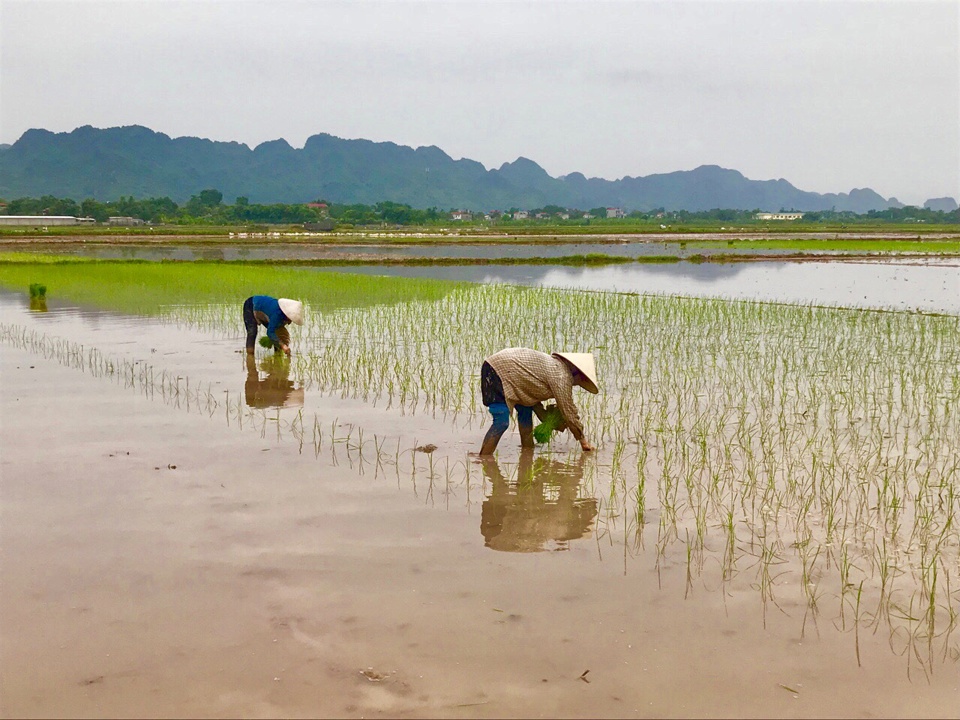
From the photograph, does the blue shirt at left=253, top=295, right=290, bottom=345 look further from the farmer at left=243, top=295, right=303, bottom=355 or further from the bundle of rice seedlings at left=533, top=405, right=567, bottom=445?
the bundle of rice seedlings at left=533, top=405, right=567, bottom=445

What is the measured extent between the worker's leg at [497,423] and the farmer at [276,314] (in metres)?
4.08

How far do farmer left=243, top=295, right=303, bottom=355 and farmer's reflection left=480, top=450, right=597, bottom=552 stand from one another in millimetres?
4188

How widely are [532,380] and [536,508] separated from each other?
33.9 inches

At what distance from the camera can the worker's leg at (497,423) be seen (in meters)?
5.36

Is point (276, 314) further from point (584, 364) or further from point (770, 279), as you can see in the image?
point (770, 279)

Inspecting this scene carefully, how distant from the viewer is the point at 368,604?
11.4 ft

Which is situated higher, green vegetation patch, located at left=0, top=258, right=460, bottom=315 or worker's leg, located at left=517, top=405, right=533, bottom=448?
green vegetation patch, located at left=0, top=258, right=460, bottom=315

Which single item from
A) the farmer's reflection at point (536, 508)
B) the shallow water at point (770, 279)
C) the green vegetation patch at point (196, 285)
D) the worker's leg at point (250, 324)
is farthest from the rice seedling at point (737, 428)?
the shallow water at point (770, 279)

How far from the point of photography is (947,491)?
4828 mm

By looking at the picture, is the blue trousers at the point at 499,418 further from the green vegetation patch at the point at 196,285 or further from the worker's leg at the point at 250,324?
the green vegetation patch at the point at 196,285

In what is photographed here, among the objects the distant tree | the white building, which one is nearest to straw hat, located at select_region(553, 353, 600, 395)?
the white building

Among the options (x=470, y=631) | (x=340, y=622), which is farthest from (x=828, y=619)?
(x=340, y=622)

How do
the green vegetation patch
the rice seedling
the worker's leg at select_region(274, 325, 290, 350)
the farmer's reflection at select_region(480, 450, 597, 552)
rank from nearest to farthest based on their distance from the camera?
the rice seedling
the farmer's reflection at select_region(480, 450, 597, 552)
the worker's leg at select_region(274, 325, 290, 350)
the green vegetation patch

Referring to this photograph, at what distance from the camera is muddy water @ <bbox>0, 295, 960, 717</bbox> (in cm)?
283
